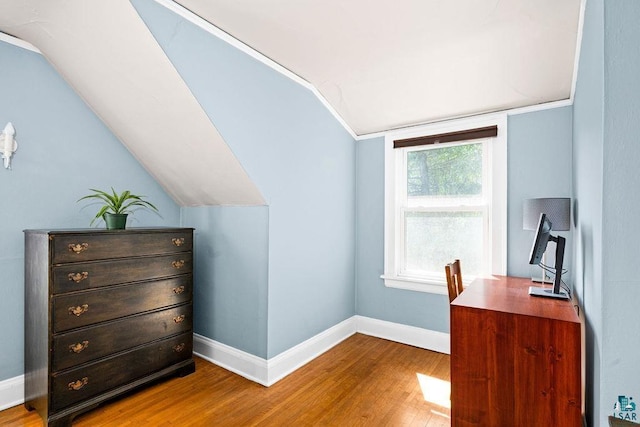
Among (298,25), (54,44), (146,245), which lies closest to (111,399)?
(146,245)

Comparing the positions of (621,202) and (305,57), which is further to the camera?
(305,57)

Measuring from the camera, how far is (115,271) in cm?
209

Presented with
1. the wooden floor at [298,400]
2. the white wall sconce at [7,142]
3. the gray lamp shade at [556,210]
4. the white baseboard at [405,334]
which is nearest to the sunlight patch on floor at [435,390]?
the wooden floor at [298,400]

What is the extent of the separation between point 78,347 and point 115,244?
0.62m

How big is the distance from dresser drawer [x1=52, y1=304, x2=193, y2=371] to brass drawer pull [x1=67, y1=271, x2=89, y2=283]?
0.30m

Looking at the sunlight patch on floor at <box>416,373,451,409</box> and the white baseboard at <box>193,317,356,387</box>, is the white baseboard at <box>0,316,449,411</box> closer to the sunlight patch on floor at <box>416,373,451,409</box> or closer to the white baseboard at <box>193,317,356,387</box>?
the white baseboard at <box>193,317,356,387</box>

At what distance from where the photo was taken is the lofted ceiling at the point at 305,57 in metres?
1.81

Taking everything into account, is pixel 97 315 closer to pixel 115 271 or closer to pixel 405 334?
pixel 115 271

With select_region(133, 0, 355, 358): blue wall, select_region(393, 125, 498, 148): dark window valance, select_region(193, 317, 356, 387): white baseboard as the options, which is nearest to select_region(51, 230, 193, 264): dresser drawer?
select_region(133, 0, 355, 358): blue wall

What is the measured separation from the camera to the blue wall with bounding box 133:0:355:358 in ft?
6.75

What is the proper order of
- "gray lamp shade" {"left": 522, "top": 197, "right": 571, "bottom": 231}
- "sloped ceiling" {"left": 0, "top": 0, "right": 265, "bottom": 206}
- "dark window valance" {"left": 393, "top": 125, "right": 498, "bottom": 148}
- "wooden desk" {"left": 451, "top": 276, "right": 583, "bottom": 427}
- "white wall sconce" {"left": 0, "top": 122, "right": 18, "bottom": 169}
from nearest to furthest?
"wooden desk" {"left": 451, "top": 276, "right": 583, "bottom": 427} → "sloped ceiling" {"left": 0, "top": 0, "right": 265, "bottom": 206} → "white wall sconce" {"left": 0, "top": 122, "right": 18, "bottom": 169} → "gray lamp shade" {"left": 522, "top": 197, "right": 571, "bottom": 231} → "dark window valance" {"left": 393, "top": 125, "right": 498, "bottom": 148}

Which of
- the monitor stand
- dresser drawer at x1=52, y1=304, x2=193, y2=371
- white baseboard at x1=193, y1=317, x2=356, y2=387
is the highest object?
the monitor stand

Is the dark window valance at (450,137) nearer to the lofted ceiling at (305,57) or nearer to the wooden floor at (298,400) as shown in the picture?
the lofted ceiling at (305,57)

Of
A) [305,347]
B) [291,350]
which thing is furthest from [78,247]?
[305,347]
